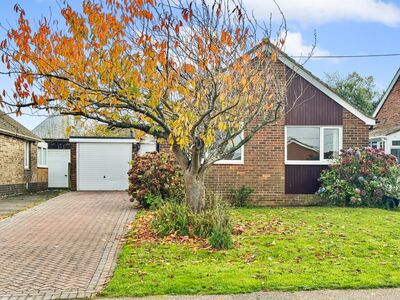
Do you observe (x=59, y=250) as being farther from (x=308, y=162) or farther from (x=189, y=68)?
(x=308, y=162)

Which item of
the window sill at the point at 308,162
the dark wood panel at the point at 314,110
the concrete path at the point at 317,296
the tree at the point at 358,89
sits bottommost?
the concrete path at the point at 317,296

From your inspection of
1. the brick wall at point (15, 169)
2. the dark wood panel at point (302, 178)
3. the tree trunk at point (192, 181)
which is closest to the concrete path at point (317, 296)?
the tree trunk at point (192, 181)

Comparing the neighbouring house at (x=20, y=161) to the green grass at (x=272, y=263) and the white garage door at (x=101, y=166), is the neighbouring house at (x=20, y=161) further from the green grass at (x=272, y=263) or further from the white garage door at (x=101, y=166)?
the green grass at (x=272, y=263)

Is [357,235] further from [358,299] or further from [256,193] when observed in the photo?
[256,193]

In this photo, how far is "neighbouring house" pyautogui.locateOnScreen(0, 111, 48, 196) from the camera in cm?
1902

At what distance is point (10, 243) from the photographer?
885 cm

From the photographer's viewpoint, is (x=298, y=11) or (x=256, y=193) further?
(x=256, y=193)

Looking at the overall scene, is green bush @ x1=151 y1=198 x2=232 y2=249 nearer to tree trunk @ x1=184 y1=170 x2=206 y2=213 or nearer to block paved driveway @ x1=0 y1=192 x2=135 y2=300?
tree trunk @ x1=184 y1=170 x2=206 y2=213

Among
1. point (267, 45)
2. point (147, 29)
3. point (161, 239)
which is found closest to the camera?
point (147, 29)

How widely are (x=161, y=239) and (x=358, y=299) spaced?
4326 millimetres

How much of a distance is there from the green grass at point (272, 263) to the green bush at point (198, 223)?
13.8 inches

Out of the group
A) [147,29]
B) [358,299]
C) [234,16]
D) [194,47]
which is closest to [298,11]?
[234,16]

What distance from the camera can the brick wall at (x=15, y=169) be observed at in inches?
746

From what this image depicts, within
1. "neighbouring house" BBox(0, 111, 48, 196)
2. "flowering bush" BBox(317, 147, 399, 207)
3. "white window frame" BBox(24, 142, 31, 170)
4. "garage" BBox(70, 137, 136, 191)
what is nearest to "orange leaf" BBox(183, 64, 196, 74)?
"flowering bush" BBox(317, 147, 399, 207)
